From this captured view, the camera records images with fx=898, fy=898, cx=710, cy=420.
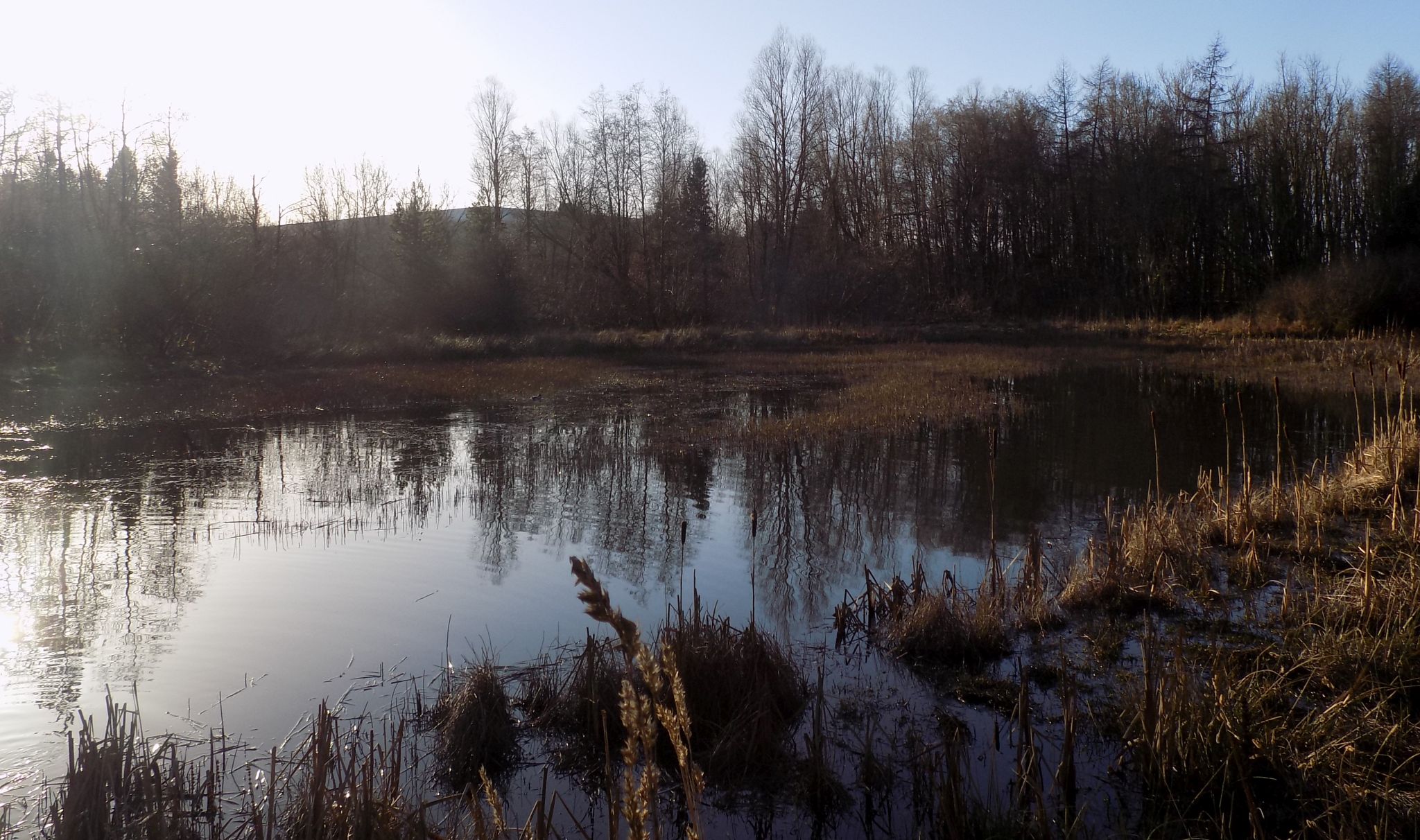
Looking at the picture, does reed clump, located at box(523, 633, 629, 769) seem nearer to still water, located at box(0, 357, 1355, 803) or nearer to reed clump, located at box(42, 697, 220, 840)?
still water, located at box(0, 357, 1355, 803)

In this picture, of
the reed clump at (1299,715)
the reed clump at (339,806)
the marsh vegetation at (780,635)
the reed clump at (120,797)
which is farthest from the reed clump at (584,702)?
the reed clump at (1299,715)

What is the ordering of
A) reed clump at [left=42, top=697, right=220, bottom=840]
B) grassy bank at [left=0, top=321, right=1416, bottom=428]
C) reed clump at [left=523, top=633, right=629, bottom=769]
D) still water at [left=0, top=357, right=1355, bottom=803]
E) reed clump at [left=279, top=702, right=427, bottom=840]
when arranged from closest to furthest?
1. reed clump at [left=279, top=702, right=427, bottom=840]
2. reed clump at [left=42, top=697, right=220, bottom=840]
3. reed clump at [left=523, top=633, right=629, bottom=769]
4. still water at [left=0, top=357, right=1355, bottom=803]
5. grassy bank at [left=0, top=321, right=1416, bottom=428]

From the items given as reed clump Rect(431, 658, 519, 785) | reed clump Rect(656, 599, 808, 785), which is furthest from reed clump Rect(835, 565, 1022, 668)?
reed clump Rect(431, 658, 519, 785)

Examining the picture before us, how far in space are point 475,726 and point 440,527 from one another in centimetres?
504

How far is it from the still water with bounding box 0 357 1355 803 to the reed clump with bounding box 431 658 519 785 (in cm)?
67

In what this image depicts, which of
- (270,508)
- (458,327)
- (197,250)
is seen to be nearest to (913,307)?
(458,327)

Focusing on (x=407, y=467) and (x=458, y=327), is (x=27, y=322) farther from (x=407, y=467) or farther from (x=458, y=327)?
(x=407, y=467)

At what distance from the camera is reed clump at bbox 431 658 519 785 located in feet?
13.5

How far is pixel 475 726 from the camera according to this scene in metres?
A: 4.23

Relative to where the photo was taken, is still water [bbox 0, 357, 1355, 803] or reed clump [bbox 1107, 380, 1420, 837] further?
still water [bbox 0, 357, 1355, 803]

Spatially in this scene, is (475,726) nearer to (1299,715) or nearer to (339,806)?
(339,806)

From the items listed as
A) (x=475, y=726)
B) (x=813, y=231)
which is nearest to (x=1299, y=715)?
(x=475, y=726)

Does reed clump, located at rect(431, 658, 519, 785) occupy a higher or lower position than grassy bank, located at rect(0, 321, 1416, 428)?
lower

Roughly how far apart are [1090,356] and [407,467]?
2184 centimetres
